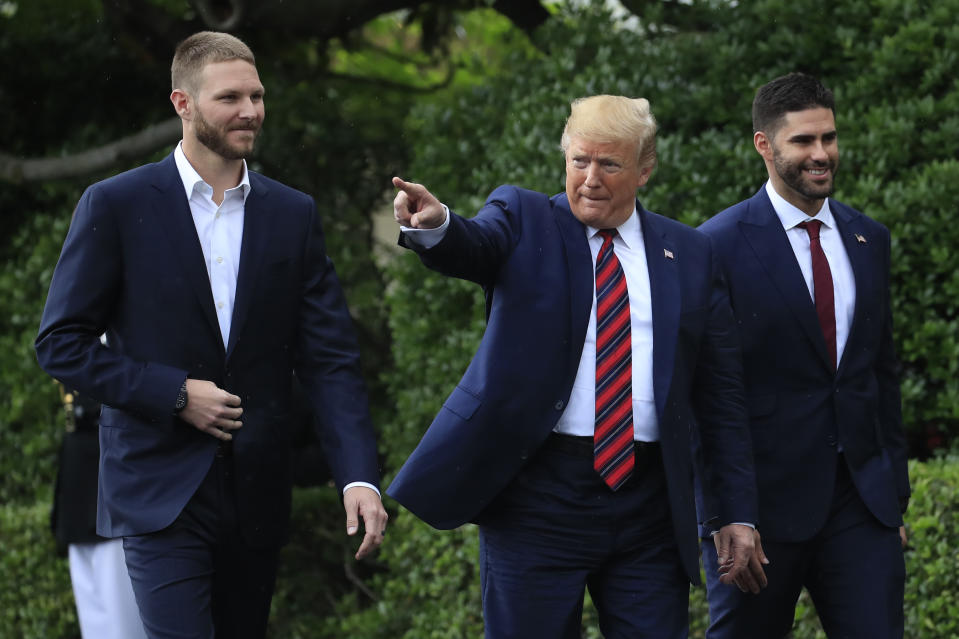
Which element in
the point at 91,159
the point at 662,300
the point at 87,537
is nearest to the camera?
the point at 662,300

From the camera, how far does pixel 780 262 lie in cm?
479

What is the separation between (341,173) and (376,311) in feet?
3.05

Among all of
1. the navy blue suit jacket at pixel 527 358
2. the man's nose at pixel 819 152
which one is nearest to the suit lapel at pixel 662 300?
the navy blue suit jacket at pixel 527 358

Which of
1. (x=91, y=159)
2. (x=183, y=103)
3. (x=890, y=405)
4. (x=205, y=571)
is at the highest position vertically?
(x=91, y=159)

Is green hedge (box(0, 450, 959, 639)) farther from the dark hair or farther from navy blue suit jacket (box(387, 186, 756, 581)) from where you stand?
navy blue suit jacket (box(387, 186, 756, 581))

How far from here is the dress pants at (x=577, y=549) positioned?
4109 millimetres

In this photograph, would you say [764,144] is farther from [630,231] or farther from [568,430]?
[568,430]

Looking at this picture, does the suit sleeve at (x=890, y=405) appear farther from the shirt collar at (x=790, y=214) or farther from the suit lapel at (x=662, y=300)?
the suit lapel at (x=662, y=300)

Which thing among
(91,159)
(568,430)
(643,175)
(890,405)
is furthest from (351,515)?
(91,159)

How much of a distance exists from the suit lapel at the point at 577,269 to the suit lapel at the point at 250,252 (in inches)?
35.4

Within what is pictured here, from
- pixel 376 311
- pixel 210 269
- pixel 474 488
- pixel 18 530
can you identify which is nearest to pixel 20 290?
pixel 18 530

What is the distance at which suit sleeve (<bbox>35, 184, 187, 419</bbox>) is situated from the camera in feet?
13.6

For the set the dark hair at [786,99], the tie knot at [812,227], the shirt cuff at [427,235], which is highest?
the dark hair at [786,99]

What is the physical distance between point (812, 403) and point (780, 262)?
1.56 ft
